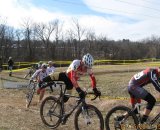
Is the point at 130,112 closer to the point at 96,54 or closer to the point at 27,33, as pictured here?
the point at 27,33

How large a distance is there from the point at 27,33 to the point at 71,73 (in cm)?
9289

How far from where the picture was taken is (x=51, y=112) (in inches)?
418

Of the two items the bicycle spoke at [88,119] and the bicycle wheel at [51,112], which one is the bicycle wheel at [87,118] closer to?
the bicycle spoke at [88,119]

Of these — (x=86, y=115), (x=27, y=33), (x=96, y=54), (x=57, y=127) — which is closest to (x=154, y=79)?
(x=86, y=115)

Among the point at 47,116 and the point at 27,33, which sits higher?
the point at 27,33

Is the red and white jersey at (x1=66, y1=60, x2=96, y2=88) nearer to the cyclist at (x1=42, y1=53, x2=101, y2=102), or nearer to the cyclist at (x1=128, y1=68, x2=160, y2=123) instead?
the cyclist at (x1=42, y1=53, x2=101, y2=102)

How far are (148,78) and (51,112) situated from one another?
3.06 metres

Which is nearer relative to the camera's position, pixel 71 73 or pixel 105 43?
pixel 71 73

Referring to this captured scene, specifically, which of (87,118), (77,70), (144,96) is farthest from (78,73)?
(144,96)

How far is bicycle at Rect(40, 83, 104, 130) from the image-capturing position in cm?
951

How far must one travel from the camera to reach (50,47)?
10638cm

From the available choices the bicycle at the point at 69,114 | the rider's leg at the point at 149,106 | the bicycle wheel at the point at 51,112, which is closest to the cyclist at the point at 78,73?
the bicycle at the point at 69,114

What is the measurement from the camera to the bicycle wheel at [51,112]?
1050cm

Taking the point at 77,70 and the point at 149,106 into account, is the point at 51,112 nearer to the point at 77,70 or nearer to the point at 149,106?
the point at 77,70
